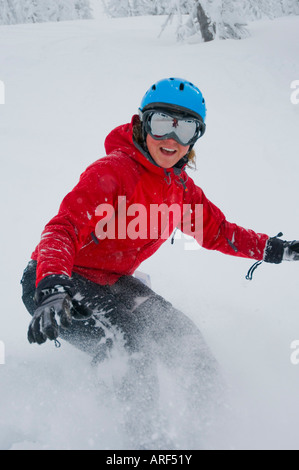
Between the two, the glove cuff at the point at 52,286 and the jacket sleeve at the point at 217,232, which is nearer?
the glove cuff at the point at 52,286

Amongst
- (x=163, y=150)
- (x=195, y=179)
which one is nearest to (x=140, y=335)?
(x=163, y=150)

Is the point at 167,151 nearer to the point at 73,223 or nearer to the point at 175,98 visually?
the point at 175,98

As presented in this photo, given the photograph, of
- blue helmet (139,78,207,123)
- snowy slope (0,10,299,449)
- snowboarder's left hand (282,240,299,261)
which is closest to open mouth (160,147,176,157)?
blue helmet (139,78,207,123)

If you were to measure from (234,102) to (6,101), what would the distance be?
653 centimetres

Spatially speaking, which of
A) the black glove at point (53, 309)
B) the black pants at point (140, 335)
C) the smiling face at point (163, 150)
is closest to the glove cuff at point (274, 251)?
the black pants at point (140, 335)

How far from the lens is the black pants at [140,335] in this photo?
2443 mm

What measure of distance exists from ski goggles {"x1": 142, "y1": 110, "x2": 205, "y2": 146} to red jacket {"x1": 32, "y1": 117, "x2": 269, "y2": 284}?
0.18 m

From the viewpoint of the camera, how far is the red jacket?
2.15 metres

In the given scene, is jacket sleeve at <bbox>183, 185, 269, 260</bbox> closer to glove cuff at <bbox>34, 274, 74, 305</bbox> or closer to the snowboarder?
the snowboarder

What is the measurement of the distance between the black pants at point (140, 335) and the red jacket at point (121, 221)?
16 centimetres

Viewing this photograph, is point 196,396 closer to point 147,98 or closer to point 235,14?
point 147,98

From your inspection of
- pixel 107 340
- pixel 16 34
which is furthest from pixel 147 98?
pixel 16 34

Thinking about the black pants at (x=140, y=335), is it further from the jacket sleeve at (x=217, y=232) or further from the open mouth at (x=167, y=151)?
the open mouth at (x=167, y=151)

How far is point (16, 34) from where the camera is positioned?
17.3 metres
